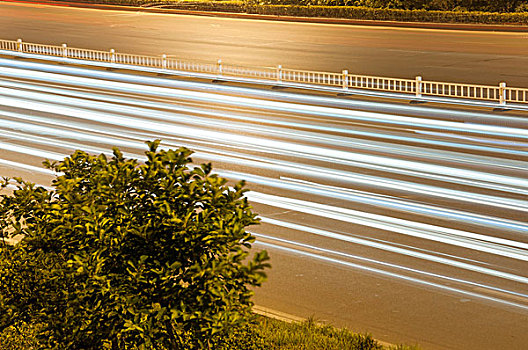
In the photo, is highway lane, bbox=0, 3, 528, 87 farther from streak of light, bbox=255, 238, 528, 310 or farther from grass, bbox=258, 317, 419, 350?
grass, bbox=258, 317, 419, 350

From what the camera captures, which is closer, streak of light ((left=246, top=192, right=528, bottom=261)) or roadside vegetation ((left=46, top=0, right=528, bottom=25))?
streak of light ((left=246, top=192, right=528, bottom=261))

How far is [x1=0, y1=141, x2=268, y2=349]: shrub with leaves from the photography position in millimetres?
4938

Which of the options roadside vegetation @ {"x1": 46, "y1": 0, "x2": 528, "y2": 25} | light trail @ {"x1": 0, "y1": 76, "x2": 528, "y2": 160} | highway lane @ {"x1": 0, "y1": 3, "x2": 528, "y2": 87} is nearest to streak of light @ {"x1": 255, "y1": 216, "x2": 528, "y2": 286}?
light trail @ {"x1": 0, "y1": 76, "x2": 528, "y2": 160}

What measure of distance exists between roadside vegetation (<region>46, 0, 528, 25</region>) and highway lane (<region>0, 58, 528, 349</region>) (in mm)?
15300

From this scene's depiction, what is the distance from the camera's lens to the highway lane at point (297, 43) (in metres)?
26.2

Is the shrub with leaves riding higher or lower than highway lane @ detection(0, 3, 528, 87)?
higher

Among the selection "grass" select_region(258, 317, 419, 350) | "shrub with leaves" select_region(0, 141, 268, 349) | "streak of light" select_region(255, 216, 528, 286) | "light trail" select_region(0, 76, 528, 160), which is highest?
"shrub with leaves" select_region(0, 141, 268, 349)

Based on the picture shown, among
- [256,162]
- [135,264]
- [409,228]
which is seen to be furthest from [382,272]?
[256,162]

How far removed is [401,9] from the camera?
122 ft

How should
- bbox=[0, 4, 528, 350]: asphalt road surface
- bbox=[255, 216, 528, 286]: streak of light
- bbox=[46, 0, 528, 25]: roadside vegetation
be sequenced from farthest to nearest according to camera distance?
bbox=[46, 0, 528, 25]: roadside vegetation, bbox=[255, 216, 528, 286]: streak of light, bbox=[0, 4, 528, 350]: asphalt road surface

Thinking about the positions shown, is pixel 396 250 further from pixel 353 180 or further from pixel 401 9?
pixel 401 9

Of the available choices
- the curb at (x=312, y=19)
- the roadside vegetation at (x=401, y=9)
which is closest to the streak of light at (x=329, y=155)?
the curb at (x=312, y=19)

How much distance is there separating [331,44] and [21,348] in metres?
26.3

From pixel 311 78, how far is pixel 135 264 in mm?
19782
